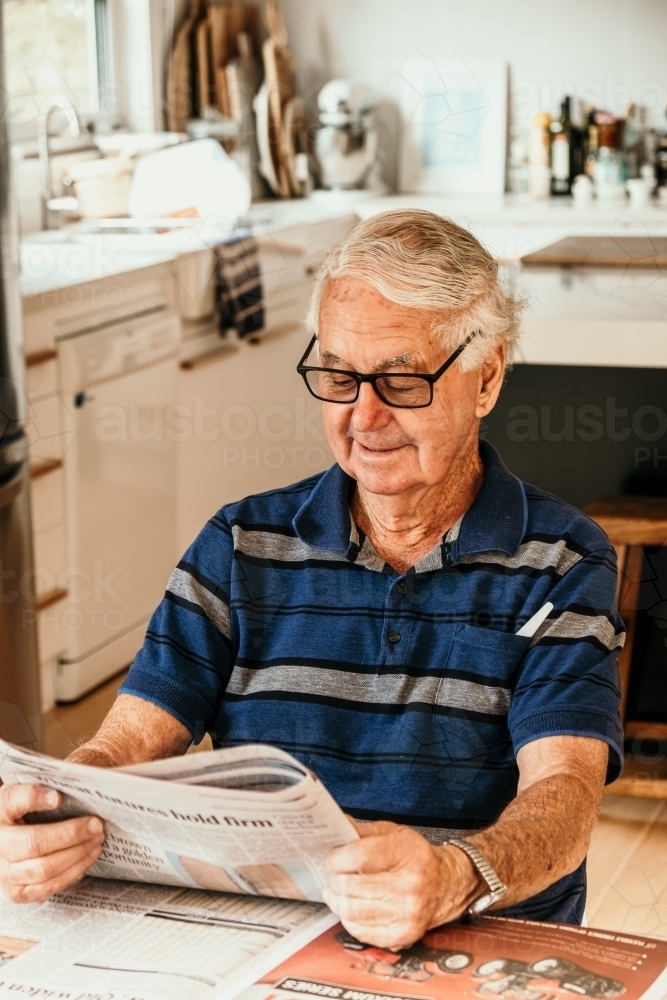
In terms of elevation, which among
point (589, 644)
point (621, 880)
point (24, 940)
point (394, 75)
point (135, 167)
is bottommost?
point (621, 880)

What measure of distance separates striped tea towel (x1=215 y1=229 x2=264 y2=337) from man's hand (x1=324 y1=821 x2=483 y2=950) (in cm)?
239

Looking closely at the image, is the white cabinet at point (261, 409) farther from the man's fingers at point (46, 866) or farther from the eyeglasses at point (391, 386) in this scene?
the man's fingers at point (46, 866)

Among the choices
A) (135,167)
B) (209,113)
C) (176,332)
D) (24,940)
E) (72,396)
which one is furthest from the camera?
(209,113)

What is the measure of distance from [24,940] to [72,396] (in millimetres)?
1778

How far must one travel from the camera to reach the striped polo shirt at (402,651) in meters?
1.05

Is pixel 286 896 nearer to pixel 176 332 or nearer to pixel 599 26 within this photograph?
pixel 176 332

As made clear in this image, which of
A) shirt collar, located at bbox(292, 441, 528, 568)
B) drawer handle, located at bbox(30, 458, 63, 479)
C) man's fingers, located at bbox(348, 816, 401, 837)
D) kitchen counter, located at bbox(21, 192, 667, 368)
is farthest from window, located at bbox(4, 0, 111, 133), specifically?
man's fingers, located at bbox(348, 816, 401, 837)

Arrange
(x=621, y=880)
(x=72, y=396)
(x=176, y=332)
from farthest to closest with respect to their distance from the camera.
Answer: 1. (x=176, y=332)
2. (x=72, y=396)
3. (x=621, y=880)

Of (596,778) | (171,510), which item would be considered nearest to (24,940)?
(596,778)

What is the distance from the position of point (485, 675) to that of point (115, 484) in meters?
1.73

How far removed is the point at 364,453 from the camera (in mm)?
1087

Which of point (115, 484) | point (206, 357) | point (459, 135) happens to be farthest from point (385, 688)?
point (459, 135)

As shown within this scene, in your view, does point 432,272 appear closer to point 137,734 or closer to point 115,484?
point 137,734

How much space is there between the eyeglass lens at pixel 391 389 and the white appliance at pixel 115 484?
1503mm
